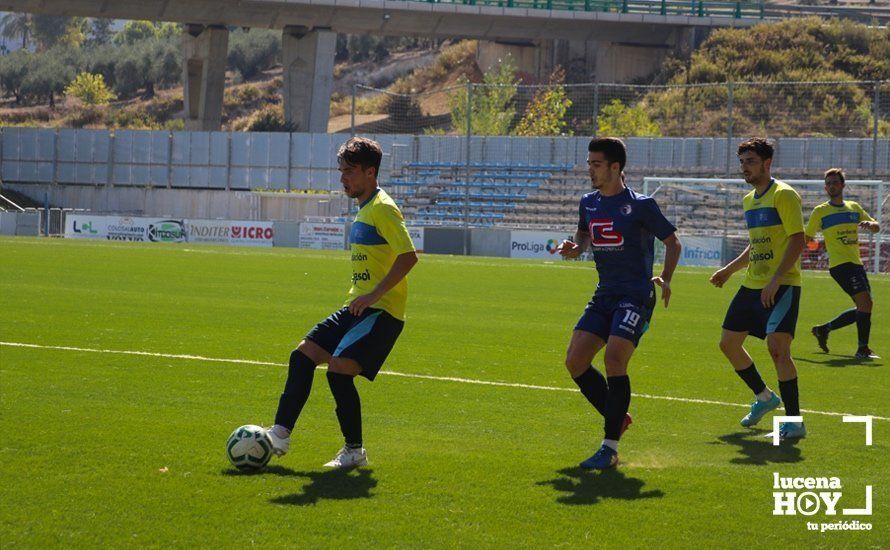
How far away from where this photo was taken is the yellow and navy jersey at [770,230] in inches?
344

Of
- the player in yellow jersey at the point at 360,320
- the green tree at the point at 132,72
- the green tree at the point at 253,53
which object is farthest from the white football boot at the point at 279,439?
the green tree at the point at 253,53

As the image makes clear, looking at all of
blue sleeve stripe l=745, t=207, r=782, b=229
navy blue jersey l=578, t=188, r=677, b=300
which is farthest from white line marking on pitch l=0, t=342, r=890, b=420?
navy blue jersey l=578, t=188, r=677, b=300

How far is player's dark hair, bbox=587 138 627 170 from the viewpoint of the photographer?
7504mm

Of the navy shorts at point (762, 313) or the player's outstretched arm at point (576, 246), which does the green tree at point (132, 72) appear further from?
the player's outstretched arm at point (576, 246)

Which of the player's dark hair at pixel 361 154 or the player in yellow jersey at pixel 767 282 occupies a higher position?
the player's dark hair at pixel 361 154

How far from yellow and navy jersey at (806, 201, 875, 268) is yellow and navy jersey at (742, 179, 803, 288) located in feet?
15.9

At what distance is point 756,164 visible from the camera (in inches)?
341

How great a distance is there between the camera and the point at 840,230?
13.7 meters

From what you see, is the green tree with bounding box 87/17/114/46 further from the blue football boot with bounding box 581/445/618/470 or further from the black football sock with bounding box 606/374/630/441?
the blue football boot with bounding box 581/445/618/470

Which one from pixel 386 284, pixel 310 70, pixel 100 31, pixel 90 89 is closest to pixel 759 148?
pixel 386 284

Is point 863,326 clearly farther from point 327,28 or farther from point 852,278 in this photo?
point 327,28

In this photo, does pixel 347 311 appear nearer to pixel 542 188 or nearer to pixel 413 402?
pixel 413 402

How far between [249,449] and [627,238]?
8.70 feet

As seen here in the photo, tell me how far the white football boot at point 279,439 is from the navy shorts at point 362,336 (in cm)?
53
